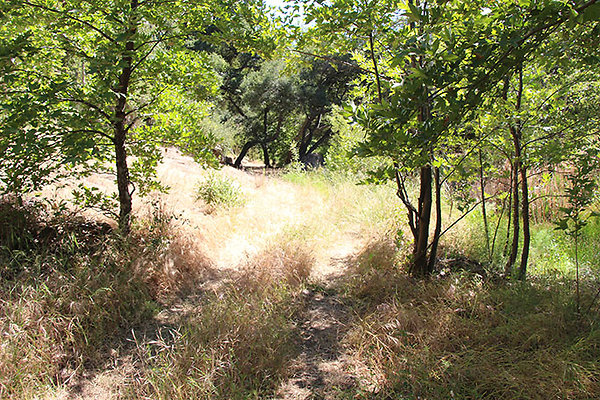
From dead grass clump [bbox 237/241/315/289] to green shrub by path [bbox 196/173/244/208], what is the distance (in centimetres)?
205

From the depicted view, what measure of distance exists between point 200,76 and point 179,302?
234 cm

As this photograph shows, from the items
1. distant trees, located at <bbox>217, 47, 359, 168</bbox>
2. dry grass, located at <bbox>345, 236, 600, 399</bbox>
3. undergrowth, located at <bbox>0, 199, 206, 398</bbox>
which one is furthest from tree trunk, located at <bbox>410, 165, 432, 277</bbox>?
distant trees, located at <bbox>217, 47, 359, 168</bbox>

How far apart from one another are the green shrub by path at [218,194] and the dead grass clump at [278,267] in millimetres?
2051

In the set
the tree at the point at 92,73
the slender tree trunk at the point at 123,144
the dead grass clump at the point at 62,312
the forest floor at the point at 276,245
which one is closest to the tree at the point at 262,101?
the forest floor at the point at 276,245

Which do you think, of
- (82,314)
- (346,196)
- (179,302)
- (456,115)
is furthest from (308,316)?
(346,196)

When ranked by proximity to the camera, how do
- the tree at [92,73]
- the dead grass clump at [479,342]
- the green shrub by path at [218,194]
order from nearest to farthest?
the dead grass clump at [479,342] → the tree at [92,73] → the green shrub by path at [218,194]

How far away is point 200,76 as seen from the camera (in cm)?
368

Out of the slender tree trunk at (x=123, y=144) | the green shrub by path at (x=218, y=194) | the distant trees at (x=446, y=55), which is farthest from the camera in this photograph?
the green shrub by path at (x=218, y=194)

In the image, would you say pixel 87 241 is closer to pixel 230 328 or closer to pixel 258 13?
pixel 230 328

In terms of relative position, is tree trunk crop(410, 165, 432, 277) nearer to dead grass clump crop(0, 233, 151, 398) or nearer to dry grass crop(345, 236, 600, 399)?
dry grass crop(345, 236, 600, 399)

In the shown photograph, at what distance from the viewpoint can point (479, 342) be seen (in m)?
2.67

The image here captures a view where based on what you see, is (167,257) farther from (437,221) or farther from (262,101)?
(262,101)

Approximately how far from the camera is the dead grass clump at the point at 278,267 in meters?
3.71

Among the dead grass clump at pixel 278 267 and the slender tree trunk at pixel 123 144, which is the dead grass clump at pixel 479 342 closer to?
the dead grass clump at pixel 278 267
